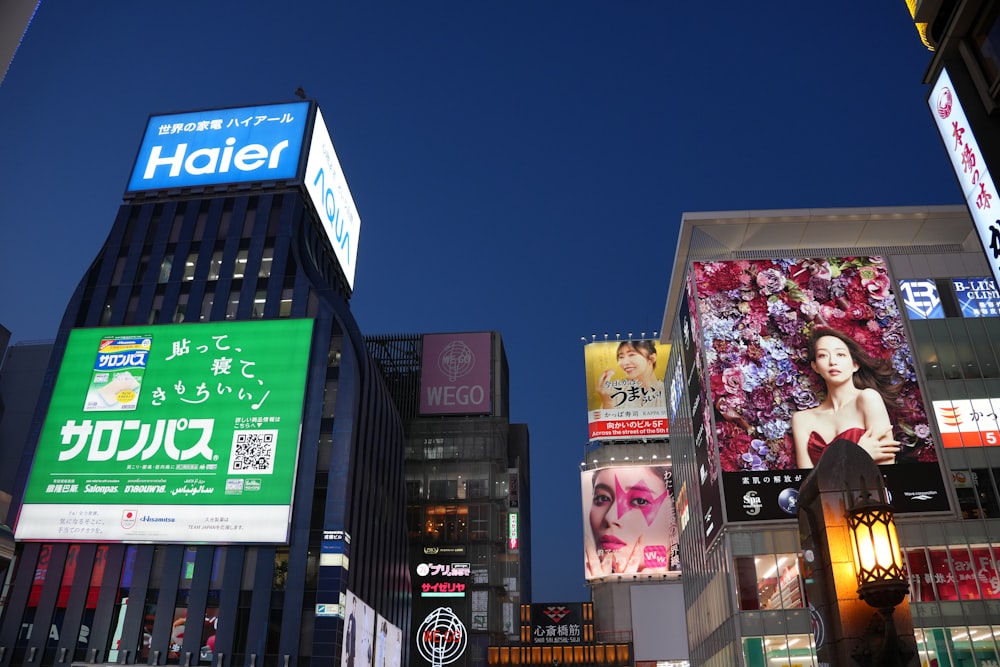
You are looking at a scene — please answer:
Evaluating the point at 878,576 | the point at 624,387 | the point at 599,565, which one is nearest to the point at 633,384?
the point at 624,387

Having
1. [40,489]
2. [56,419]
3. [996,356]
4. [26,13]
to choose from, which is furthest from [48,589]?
[996,356]

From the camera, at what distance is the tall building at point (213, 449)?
158ft

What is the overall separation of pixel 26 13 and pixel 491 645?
9221cm

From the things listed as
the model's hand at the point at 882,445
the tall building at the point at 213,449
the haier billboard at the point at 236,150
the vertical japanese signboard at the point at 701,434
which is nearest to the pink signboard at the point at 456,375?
the tall building at the point at 213,449

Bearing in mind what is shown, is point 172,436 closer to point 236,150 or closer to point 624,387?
point 236,150

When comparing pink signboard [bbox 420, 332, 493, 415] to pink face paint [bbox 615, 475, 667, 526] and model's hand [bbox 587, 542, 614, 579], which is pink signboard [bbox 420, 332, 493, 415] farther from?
model's hand [bbox 587, 542, 614, 579]

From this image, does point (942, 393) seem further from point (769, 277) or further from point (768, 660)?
point (768, 660)

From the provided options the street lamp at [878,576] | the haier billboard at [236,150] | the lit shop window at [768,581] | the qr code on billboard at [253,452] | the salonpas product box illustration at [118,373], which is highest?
the haier billboard at [236,150]

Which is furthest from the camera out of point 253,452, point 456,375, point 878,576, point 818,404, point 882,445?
point 456,375

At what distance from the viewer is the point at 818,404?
4466 centimetres

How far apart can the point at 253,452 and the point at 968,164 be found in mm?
46363

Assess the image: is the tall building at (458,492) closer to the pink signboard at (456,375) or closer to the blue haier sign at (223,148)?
the pink signboard at (456,375)

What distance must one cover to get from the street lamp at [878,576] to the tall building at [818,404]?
2725 centimetres

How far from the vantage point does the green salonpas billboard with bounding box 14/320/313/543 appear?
50125 millimetres
